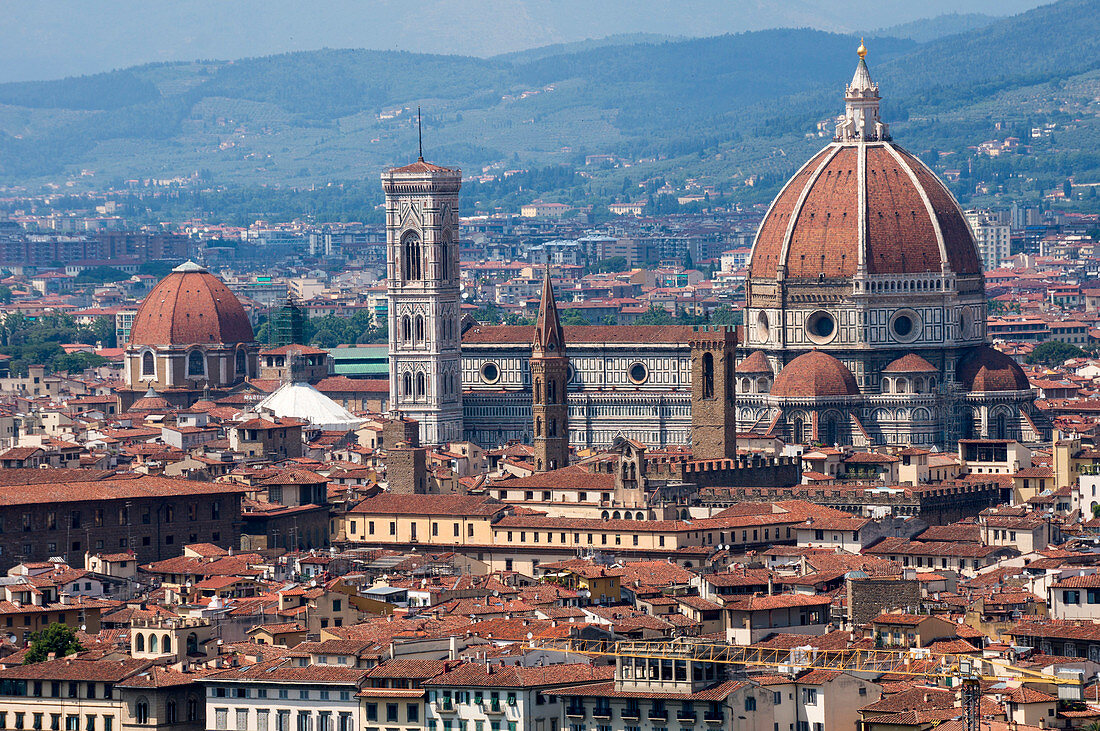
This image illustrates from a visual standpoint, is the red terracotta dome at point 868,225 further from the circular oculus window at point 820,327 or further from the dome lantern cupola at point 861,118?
the dome lantern cupola at point 861,118

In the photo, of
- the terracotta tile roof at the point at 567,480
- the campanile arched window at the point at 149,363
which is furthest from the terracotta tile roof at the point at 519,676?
the campanile arched window at the point at 149,363

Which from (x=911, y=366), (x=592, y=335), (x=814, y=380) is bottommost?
(x=814, y=380)

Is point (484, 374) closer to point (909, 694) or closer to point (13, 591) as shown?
point (13, 591)

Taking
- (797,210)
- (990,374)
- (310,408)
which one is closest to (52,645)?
(990,374)

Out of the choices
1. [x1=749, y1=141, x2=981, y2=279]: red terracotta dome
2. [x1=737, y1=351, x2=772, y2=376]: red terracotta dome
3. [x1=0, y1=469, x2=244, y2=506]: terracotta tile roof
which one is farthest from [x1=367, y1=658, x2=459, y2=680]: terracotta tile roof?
[x1=749, y1=141, x2=981, y2=279]: red terracotta dome

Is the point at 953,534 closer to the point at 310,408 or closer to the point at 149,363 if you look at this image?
the point at 310,408

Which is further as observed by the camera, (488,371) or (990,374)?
(488,371)

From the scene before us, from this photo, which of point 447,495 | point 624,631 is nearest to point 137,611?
point 624,631
